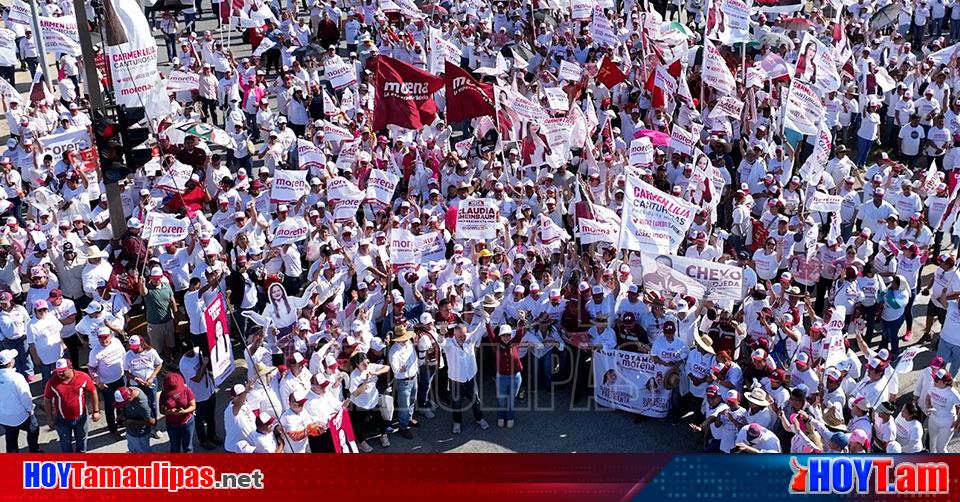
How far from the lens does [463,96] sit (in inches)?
728

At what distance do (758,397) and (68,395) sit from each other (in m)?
7.80

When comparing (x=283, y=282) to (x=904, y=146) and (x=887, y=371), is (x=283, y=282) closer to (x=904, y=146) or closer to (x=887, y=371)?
(x=887, y=371)

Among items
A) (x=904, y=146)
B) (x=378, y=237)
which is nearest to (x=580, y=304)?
(x=378, y=237)

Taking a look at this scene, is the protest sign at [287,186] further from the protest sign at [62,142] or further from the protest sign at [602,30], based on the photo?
the protest sign at [602,30]

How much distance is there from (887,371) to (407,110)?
872cm

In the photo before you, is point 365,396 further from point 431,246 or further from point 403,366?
point 431,246

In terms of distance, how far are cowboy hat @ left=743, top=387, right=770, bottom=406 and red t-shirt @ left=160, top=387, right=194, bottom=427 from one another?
248 inches

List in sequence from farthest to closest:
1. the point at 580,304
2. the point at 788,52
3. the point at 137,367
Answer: the point at 788,52, the point at 580,304, the point at 137,367

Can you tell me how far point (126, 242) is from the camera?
648 inches

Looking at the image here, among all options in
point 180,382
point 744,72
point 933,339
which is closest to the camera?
A: point 180,382

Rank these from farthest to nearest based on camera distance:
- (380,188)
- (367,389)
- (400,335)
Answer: (380,188)
(400,335)
(367,389)

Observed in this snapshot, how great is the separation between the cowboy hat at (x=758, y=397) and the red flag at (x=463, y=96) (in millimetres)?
7513

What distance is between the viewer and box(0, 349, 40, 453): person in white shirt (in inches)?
511

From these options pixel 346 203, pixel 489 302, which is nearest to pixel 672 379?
pixel 489 302
